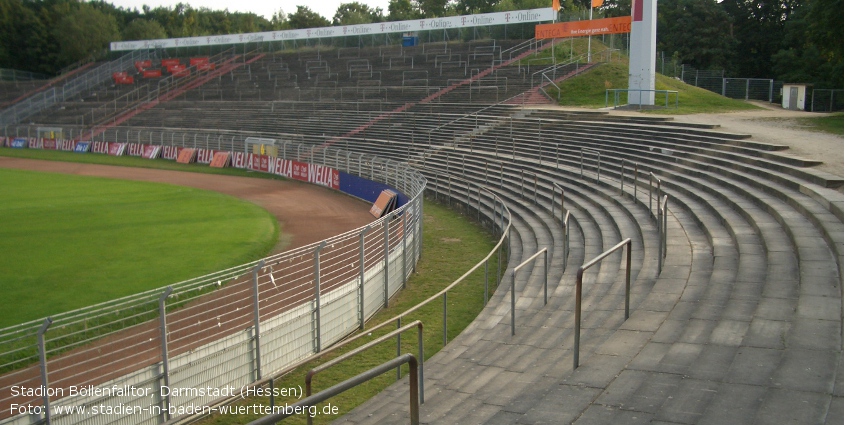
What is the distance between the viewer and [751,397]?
5.94 meters

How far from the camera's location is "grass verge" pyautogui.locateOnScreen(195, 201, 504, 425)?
10109mm

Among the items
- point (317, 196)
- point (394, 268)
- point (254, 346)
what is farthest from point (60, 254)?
point (317, 196)

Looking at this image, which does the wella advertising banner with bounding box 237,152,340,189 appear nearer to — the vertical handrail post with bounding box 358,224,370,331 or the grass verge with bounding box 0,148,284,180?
the grass verge with bounding box 0,148,284,180

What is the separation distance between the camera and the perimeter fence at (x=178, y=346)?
8320 mm

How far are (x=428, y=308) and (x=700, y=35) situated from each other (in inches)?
2002

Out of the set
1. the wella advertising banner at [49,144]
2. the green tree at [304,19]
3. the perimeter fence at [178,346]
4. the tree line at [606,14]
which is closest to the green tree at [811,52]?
the tree line at [606,14]

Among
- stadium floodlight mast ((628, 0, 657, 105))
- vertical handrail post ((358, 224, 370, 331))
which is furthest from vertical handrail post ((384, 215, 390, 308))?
stadium floodlight mast ((628, 0, 657, 105))

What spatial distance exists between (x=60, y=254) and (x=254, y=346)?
10.2m

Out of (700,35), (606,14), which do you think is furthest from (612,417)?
(606,14)

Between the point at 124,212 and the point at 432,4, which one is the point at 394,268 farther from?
the point at 432,4

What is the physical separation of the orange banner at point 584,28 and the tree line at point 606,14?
402 cm

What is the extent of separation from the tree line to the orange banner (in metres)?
4.02

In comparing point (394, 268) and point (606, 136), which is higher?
point (606, 136)

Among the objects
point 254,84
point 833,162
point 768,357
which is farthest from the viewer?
point 254,84
